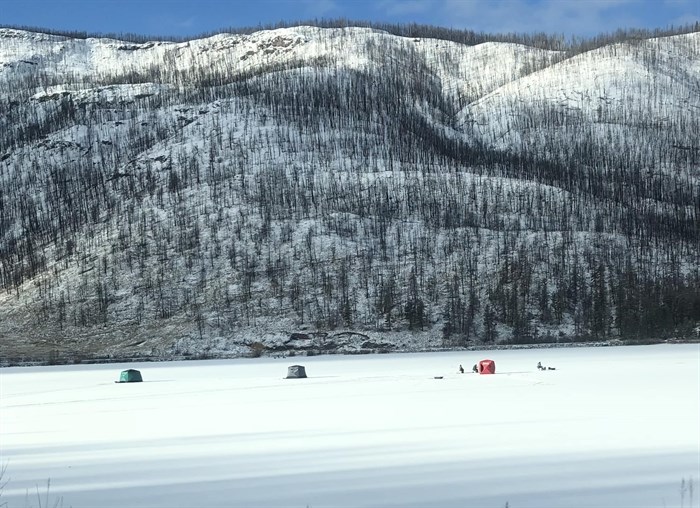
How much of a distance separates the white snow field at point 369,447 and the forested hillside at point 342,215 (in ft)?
186

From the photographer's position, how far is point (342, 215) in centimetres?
10862

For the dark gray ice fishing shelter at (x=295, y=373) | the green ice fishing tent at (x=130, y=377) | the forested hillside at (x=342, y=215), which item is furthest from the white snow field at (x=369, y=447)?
the forested hillside at (x=342, y=215)

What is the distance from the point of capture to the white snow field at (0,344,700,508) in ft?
40.2

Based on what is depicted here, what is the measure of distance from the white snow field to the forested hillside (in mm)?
56656

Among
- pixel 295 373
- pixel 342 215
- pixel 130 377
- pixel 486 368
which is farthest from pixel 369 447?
pixel 342 215

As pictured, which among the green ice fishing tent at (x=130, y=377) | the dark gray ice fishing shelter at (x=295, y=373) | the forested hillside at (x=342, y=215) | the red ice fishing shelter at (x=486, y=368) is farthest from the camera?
the forested hillside at (x=342, y=215)

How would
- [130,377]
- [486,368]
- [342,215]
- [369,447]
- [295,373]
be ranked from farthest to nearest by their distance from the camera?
[342,215] → [130,377] → [295,373] → [486,368] → [369,447]

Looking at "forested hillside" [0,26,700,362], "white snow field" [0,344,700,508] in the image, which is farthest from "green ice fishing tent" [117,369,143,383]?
"forested hillside" [0,26,700,362]

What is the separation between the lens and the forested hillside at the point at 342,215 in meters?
90.8

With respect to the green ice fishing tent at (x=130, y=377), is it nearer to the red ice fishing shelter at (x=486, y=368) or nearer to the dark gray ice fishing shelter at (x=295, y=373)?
the dark gray ice fishing shelter at (x=295, y=373)

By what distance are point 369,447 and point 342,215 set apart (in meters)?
92.9

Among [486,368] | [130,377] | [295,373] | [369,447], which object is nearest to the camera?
[369,447]

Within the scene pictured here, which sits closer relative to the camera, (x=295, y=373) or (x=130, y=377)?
(x=295, y=373)

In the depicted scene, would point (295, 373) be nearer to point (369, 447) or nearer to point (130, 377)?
point (130, 377)
